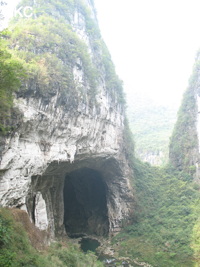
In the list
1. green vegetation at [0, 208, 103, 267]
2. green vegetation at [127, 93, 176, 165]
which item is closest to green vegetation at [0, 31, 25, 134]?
green vegetation at [0, 208, 103, 267]

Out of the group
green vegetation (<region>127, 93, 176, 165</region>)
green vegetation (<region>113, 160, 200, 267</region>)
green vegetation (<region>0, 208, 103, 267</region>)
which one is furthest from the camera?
green vegetation (<region>127, 93, 176, 165</region>)

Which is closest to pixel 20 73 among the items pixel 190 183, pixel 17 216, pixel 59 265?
A: pixel 17 216

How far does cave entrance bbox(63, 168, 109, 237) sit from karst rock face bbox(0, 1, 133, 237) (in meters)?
0.10

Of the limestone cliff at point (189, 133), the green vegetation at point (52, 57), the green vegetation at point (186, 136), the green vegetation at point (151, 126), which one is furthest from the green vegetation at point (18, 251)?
the green vegetation at point (151, 126)

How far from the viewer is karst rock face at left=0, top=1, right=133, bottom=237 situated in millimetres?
11906

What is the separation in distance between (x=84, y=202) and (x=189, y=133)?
542 inches

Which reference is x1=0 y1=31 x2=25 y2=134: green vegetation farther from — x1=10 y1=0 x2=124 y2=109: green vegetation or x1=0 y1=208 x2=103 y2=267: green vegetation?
x1=0 y1=208 x2=103 y2=267: green vegetation

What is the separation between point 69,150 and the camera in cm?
1556

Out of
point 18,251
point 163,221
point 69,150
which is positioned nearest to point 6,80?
point 18,251

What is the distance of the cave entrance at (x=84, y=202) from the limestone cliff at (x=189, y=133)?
886 centimetres

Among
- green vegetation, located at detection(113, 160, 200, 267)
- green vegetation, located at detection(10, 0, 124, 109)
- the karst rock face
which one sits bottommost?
green vegetation, located at detection(113, 160, 200, 267)

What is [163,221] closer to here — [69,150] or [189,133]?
[189,133]

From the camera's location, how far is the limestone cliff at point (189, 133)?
24.2 metres

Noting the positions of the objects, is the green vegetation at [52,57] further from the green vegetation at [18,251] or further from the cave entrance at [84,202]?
the cave entrance at [84,202]
